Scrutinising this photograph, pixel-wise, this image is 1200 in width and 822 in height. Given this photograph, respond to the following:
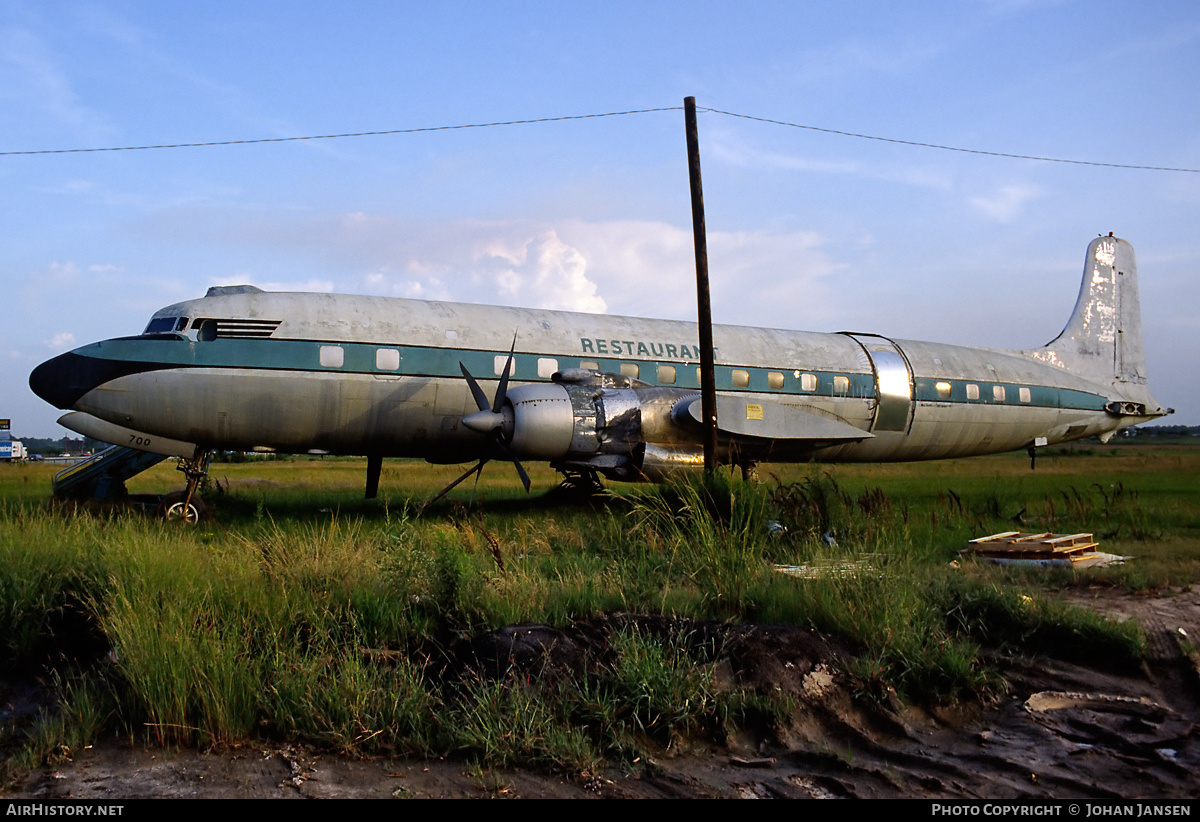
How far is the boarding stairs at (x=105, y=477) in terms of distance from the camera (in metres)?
17.6

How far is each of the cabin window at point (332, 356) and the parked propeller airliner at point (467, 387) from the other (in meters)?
0.02

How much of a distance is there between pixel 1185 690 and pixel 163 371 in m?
14.7

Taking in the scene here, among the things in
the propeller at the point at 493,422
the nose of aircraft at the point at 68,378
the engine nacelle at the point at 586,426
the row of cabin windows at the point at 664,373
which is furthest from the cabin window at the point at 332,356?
the nose of aircraft at the point at 68,378

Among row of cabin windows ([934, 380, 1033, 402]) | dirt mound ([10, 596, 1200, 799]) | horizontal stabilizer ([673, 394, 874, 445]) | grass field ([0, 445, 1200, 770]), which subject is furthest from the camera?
row of cabin windows ([934, 380, 1033, 402])

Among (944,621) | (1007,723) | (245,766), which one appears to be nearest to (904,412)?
(944,621)

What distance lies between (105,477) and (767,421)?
1432cm

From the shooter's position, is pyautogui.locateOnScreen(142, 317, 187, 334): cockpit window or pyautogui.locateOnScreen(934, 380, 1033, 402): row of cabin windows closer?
pyautogui.locateOnScreen(142, 317, 187, 334): cockpit window

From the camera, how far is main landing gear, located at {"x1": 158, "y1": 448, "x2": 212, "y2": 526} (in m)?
14.7

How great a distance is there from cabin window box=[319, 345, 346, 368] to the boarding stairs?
213 inches

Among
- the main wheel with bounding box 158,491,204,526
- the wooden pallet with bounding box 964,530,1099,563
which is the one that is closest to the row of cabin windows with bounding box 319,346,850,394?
the main wheel with bounding box 158,491,204,526

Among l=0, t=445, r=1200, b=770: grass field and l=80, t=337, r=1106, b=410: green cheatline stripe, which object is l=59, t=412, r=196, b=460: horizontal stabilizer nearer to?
l=80, t=337, r=1106, b=410: green cheatline stripe

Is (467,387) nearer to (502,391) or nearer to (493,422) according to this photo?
(502,391)

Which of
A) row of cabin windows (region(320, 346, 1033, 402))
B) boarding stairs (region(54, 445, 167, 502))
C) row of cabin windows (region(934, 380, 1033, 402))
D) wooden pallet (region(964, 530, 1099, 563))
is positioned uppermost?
row of cabin windows (region(320, 346, 1033, 402))
